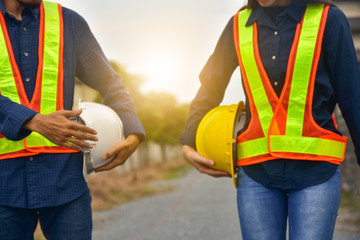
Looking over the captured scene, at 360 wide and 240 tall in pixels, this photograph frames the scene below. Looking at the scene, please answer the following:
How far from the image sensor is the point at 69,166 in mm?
2535

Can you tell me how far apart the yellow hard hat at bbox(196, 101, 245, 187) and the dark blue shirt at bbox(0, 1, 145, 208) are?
1.11ft

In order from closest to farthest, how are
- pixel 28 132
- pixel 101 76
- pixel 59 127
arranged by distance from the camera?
pixel 59 127 → pixel 28 132 → pixel 101 76

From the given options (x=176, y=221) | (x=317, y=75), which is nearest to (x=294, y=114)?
(x=317, y=75)

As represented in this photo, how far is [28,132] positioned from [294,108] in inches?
48.6

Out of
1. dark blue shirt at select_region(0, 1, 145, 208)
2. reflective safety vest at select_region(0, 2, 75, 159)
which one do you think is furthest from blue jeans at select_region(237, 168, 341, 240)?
reflective safety vest at select_region(0, 2, 75, 159)

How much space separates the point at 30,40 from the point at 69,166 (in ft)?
2.20

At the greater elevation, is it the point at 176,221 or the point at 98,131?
the point at 98,131

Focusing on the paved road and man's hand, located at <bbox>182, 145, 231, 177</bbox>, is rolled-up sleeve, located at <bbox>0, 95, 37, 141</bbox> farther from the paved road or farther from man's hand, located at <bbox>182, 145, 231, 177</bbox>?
the paved road

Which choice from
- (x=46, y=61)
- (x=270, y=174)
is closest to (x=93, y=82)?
(x=46, y=61)

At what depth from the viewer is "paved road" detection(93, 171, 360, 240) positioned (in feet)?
29.5

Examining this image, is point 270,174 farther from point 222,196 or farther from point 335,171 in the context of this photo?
point 222,196

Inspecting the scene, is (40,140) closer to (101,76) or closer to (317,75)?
(101,76)

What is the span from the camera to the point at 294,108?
229 cm

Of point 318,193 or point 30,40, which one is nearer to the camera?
point 318,193
